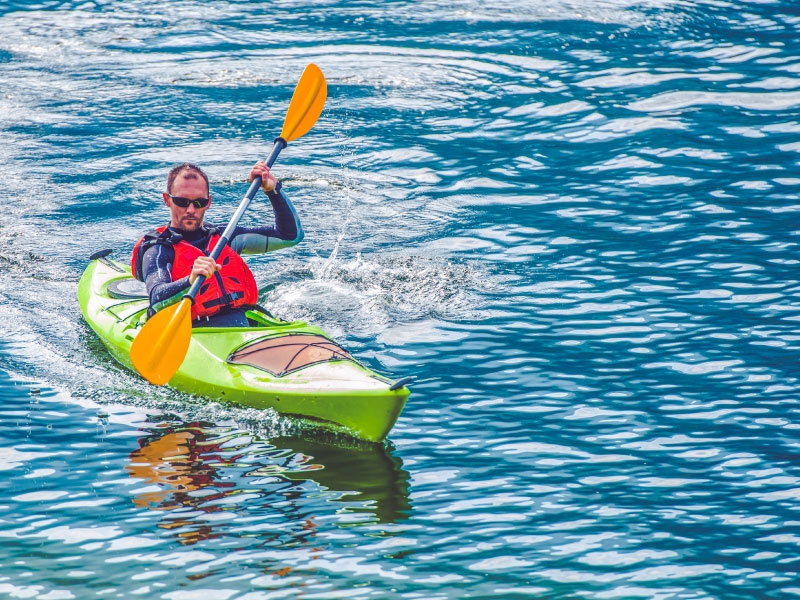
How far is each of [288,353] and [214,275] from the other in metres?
0.70

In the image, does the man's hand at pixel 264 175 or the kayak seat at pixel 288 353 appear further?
the man's hand at pixel 264 175

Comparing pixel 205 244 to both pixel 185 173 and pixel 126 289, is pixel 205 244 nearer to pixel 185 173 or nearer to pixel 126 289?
pixel 185 173

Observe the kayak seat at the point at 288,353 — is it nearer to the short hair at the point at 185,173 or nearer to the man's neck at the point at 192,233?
the man's neck at the point at 192,233

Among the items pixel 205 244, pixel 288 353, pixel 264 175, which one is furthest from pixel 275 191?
pixel 288 353

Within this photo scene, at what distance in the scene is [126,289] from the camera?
294 inches

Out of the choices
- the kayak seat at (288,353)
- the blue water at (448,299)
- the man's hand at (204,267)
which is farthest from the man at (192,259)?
the blue water at (448,299)

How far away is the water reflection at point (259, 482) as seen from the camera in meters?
4.86

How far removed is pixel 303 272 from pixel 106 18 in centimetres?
865

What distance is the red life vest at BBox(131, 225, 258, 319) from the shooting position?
20.9 feet

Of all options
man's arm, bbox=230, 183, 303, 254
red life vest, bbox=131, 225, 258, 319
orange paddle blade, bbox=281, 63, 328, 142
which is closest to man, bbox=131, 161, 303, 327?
red life vest, bbox=131, 225, 258, 319

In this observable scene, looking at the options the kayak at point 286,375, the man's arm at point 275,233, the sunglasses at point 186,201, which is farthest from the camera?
the man's arm at point 275,233

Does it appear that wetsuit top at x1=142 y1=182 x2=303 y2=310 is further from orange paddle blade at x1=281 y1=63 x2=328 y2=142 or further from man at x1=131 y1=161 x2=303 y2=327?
orange paddle blade at x1=281 y1=63 x2=328 y2=142

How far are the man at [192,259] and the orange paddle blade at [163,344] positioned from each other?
265mm

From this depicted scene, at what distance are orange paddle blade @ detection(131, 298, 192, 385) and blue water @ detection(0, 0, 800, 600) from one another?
292mm
